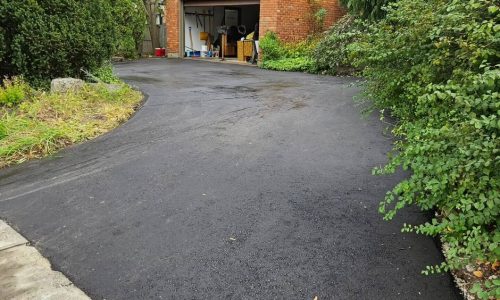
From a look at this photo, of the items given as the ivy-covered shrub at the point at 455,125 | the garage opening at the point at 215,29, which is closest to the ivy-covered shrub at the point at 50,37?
the ivy-covered shrub at the point at 455,125

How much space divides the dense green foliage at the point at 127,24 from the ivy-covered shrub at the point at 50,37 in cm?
81

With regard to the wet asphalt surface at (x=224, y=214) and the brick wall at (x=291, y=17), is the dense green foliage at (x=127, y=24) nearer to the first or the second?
the wet asphalt surface at (x=224, y=214)

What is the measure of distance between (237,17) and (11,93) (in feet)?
54.7

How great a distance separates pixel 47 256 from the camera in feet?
10.4

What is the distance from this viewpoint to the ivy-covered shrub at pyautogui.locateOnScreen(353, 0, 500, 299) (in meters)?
2.05

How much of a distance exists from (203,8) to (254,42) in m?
5.10

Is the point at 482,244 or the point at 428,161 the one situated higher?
the point at 428,161

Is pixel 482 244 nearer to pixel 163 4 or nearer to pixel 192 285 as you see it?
pixel 192 285

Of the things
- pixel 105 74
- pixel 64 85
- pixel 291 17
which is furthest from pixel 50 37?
pixel 291 17

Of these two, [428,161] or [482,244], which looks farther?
[428,161]

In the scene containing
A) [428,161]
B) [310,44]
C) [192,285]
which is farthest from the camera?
[310,44]

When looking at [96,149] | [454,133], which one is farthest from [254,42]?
[454,133]

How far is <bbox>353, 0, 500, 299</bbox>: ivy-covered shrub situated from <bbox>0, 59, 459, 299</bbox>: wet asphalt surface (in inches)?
24.4

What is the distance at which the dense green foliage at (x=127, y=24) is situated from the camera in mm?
9680
